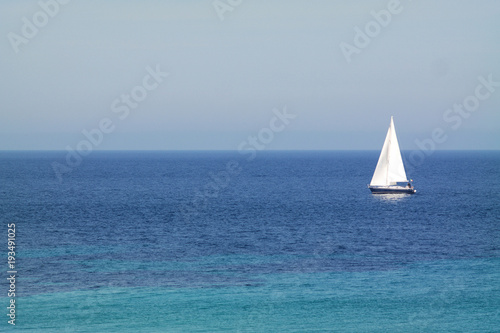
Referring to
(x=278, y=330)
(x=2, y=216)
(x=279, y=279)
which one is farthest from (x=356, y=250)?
(x=2, y=216)

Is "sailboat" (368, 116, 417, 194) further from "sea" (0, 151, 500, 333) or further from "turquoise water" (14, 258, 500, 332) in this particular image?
"turquoise water" (14, 258, 500, 332)

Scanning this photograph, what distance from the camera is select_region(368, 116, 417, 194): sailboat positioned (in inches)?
4803

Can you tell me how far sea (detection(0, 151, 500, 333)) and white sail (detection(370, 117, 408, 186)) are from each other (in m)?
9.96

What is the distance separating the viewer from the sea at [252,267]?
46.2 m

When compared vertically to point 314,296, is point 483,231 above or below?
above

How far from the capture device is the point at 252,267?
61156 millimetres

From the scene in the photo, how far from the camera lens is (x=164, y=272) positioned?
58.9m

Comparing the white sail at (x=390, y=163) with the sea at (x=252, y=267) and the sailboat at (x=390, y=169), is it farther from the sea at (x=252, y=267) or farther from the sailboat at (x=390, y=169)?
the sea at (x=252, y=267)

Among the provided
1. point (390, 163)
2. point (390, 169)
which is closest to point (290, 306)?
point (390, 163)

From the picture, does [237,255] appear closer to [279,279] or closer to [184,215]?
[279,279]

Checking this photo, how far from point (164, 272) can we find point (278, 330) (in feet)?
59.3

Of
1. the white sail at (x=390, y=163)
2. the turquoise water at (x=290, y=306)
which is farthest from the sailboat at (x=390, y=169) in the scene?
the turquoise water at (x=290, y=306)

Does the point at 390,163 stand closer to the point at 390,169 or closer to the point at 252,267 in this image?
the point at 390,169

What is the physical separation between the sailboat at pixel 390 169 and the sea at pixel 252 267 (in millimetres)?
8870
